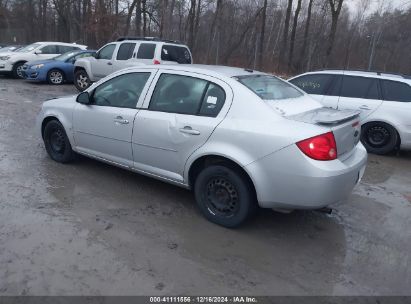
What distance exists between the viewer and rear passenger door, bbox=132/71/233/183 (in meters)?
→ 4.02

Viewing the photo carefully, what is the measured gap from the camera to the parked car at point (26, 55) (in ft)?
52.2

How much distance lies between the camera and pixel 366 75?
7.66m

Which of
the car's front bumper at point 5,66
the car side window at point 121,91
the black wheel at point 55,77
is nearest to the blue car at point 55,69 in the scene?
the black wheel at point 55,77

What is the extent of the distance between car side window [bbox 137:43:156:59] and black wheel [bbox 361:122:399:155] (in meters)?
6.65

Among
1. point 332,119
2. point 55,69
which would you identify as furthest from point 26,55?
point 332,119

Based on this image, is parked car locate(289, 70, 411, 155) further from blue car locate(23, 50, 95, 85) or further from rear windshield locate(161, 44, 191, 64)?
blue car locate(23, 50, 95, 85)

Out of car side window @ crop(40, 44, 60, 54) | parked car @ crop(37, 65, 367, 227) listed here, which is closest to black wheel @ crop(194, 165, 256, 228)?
parked car @ crop(37, 65, 367, 227)

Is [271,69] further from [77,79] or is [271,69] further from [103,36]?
[77,79]

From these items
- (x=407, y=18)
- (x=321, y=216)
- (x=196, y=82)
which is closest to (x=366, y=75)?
(x=321, y=216)

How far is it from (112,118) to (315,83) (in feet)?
16.0

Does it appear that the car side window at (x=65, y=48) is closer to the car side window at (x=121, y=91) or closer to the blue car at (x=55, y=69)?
the blue car at (x=55, y=69)

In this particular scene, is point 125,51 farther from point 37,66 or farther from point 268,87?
point 268,87

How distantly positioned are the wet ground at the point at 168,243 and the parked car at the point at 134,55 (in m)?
6.86

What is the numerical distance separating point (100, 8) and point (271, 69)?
1468 centimetres
